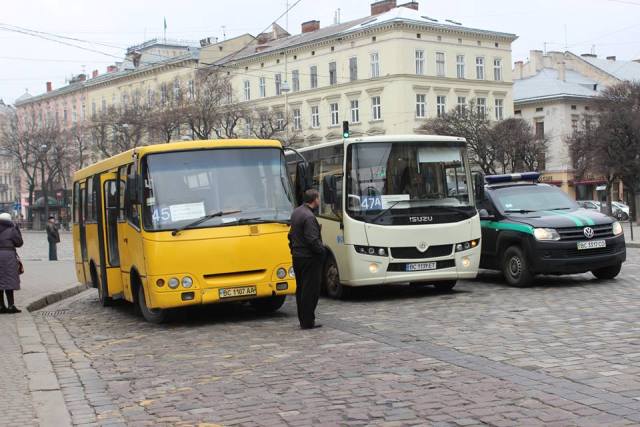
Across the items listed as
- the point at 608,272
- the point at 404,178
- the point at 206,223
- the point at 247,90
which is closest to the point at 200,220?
the point at 206,223

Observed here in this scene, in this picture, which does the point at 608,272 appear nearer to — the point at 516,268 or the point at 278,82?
the point at 516,268

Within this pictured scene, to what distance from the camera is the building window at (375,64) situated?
70125 millimetres

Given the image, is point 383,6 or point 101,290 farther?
point 383,6

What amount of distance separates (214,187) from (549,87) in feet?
239

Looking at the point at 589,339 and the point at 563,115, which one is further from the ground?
the point at 563,115

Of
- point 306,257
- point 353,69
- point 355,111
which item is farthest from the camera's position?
point 355,111

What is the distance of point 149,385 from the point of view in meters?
8.24

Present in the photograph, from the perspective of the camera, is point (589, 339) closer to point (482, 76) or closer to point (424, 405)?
point (424, 405)

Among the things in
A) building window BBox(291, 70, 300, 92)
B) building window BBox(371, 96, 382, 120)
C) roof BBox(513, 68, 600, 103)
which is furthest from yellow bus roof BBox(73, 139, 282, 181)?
roof BBox(513, 68, 600, 103)

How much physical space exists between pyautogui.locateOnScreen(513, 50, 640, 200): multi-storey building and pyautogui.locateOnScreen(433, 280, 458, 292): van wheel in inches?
2209

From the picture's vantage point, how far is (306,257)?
1135 centimetres

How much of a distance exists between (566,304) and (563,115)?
68948mm

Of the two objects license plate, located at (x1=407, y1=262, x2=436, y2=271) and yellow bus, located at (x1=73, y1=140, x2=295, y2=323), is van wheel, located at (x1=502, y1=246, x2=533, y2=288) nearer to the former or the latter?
license plate, located at (x1=407, y1=262, x2=436, y2=271)

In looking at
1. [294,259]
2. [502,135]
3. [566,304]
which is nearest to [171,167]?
[294,259]
